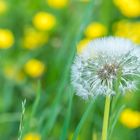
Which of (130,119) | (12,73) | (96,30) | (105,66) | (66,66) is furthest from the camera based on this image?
(96,30)

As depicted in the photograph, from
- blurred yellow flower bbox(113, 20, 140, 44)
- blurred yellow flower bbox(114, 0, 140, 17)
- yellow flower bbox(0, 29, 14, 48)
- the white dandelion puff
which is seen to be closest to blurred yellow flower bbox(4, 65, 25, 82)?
yellow flower bbox(0, 29, 14, 48)

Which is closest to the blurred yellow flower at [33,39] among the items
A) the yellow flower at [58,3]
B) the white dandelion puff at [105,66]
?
the yellow flower at [58,3]

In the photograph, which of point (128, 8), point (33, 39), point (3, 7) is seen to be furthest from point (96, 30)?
point (3, 7)

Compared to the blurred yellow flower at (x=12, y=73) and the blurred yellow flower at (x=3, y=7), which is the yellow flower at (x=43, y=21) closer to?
the blurred yellow flower at (x=3, y=7)

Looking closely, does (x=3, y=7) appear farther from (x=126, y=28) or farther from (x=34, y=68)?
(x=126, y=28)

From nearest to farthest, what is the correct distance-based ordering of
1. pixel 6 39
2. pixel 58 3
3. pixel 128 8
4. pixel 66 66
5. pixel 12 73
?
1. pixel 66 66
2. pixel 12 73
3. pixel 6 39
4. pixel 128 8
5. pixel 58 3

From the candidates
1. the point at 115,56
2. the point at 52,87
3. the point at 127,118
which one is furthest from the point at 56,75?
the point at 115,56

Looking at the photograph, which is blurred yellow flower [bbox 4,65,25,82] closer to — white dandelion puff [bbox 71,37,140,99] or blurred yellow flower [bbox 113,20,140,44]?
blurred yellow flower [bbox 113,20,140,44]
